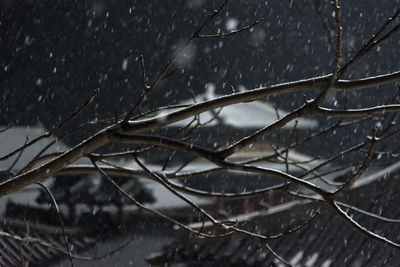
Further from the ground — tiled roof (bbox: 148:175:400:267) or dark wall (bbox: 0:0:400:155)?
dark wall (bbox: 0:0:400:155)

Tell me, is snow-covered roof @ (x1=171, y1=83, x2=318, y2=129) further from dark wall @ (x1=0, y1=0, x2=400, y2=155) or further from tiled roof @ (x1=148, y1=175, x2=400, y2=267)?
tiled roof @ (x1=148, y1=175, x2=400, y2=267)

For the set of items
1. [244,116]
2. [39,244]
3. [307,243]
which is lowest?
[307,243]

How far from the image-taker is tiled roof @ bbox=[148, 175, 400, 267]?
329cm

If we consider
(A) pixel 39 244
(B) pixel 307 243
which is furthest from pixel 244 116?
(B) pixel 307 243

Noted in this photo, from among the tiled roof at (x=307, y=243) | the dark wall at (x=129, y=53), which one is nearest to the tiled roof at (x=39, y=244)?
the tiled roof at (x=307, y=243)

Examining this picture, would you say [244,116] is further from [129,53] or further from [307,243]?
[307,243]

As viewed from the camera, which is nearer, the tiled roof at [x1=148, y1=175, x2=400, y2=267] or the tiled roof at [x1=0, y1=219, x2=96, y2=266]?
the tiled roof at [x1=148, y1=175, x2=400, y2=267]

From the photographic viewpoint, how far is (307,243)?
3430mm

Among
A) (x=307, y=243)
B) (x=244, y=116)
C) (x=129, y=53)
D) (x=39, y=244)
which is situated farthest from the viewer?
(x=129, y=53)

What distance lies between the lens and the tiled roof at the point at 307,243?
3287 millimetres

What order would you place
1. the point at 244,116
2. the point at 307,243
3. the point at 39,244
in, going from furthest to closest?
the point at 244,116 < the point at 39,244 < the point at 307,243

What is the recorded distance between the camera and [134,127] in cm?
118

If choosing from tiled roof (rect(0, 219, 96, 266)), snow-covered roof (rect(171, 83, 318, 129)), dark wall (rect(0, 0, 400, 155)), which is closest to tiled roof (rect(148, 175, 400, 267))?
tiled roof (rect(0, 219, 96, 266))

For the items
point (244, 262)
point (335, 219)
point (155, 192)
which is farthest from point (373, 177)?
point (155, 192)
